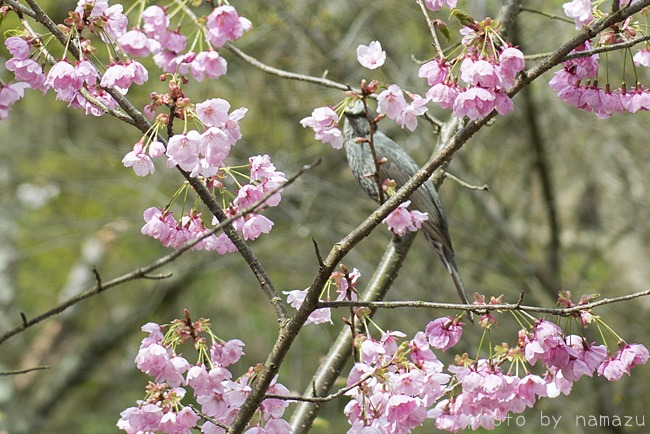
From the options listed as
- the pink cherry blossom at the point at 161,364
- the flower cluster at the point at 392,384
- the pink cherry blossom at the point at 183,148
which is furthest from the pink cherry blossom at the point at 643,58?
the pink cherry blossom at the point at 161,364

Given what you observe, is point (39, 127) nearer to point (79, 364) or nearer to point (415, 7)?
point (79, 364)

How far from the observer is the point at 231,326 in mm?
9352

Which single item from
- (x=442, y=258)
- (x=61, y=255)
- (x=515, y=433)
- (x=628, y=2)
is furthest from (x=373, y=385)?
(x=61, y=255)

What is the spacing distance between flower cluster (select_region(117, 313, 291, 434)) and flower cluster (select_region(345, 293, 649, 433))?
0.77 feet

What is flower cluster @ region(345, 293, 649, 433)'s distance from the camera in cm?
171

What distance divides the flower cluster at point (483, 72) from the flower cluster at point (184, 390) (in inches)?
29.5

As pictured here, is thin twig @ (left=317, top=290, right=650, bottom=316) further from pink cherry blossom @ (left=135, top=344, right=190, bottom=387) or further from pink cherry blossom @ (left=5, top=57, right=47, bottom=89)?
pink cherry blossom @ (left=5, top=57, right=47, bottom=89)

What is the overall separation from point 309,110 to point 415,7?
108 cm

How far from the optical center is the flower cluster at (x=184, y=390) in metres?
1.80

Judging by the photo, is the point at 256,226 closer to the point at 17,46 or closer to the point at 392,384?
the point at 392,384

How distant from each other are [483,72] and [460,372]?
683mm

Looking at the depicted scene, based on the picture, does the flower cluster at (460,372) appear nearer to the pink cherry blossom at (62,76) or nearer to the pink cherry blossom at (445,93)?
the pink cherry blossom at (445,93)

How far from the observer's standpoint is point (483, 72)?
1.55m

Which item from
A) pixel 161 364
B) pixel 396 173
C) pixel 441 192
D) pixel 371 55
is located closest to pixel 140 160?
pixel 161 364
